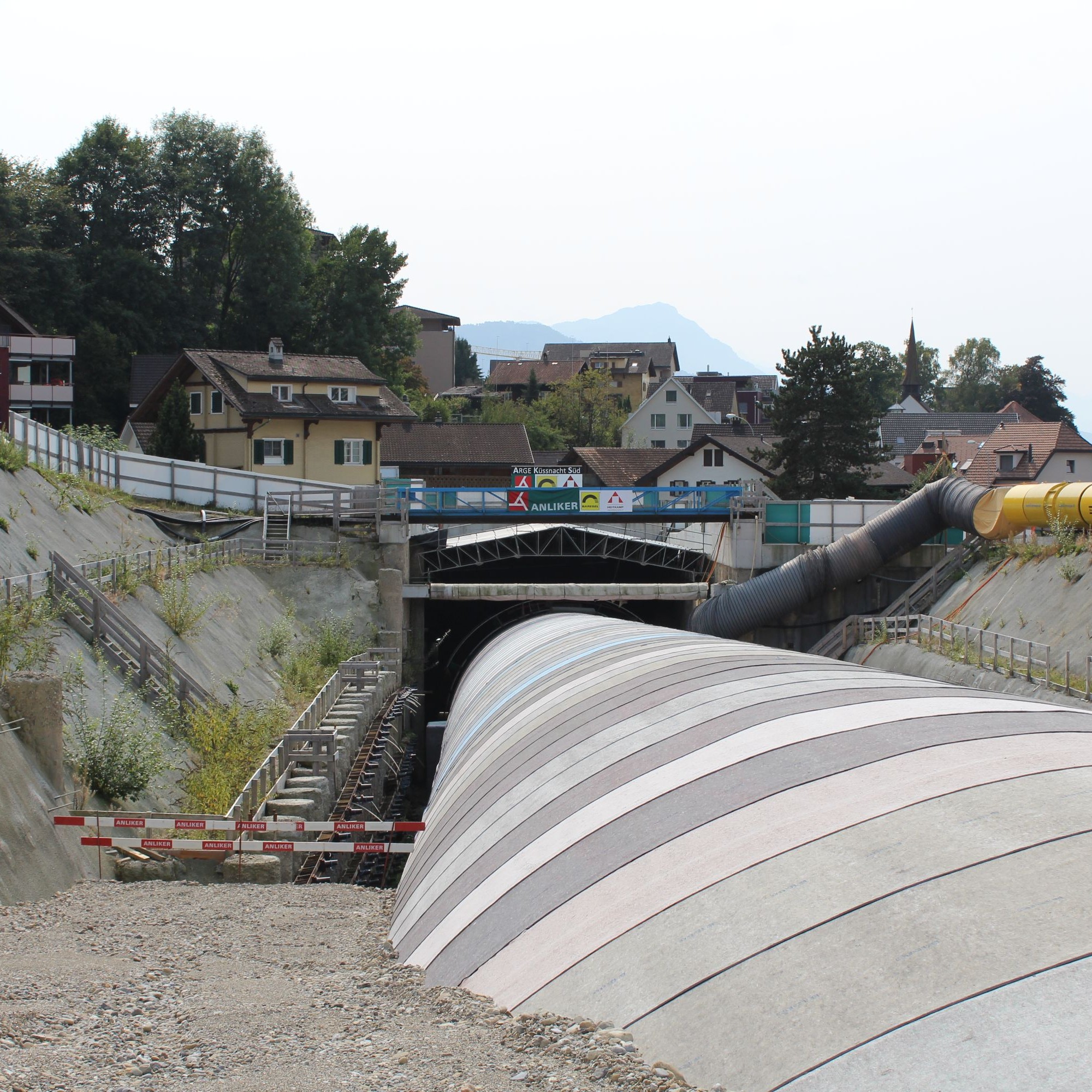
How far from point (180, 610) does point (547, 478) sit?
29.7 metres

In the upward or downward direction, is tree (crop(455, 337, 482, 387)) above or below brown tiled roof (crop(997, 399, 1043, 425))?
above

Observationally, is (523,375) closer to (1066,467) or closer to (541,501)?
(1066,467)

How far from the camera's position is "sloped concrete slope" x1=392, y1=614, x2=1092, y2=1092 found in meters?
4.95

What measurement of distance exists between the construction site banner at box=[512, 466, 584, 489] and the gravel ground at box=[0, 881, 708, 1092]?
3472 cm

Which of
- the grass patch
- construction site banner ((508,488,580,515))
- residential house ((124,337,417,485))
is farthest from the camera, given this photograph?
residential house ((124,337,417,485))

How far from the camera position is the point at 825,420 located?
194 feet

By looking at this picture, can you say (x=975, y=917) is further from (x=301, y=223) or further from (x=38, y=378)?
(x=301, y=223)

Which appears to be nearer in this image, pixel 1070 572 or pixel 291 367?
pixel 1070 572

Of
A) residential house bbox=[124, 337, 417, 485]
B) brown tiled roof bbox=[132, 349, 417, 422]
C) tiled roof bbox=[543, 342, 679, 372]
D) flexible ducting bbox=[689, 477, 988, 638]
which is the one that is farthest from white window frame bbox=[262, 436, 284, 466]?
tiled roof bbox=[543, 342, 679, 372]

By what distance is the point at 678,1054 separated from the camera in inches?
209

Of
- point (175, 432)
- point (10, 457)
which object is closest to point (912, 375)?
point (175, 432)

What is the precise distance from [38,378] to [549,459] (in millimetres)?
36823

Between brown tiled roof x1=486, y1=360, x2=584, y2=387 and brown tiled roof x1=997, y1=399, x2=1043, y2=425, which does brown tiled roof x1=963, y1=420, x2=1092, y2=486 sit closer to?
brown tiled roof x1=997, y1=399, x2=1043, y2=425

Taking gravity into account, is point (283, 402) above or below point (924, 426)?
below
